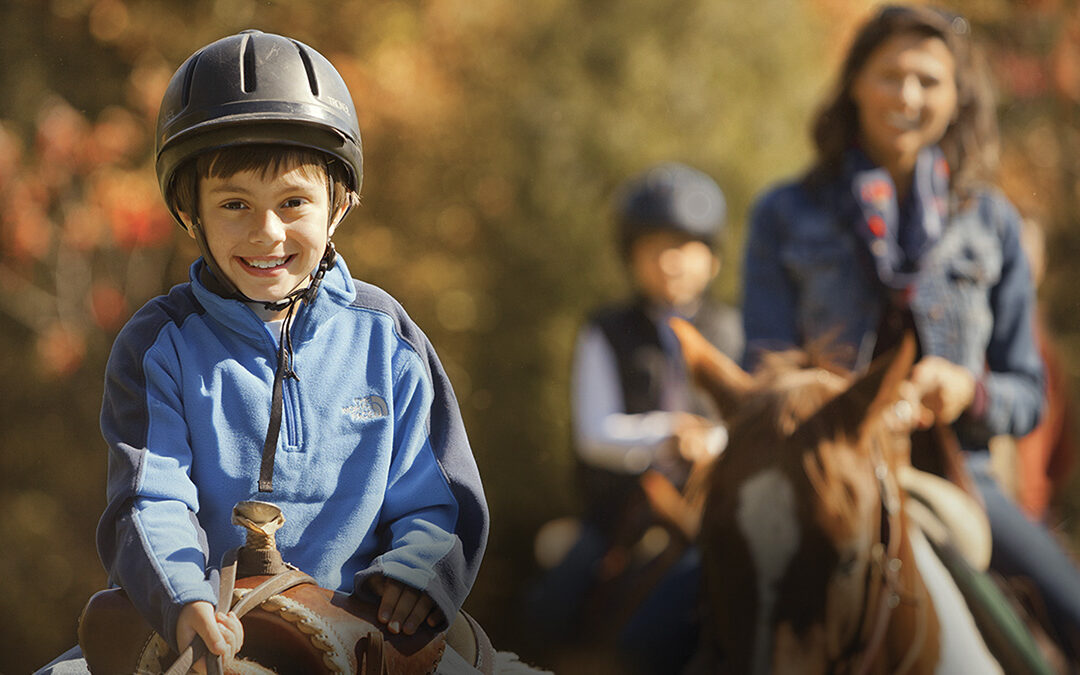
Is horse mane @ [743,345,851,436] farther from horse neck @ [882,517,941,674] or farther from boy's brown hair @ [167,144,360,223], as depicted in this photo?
boy's brown hair @ [167,144,360,223]

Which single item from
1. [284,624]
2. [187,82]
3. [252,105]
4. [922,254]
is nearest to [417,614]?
[284,624]

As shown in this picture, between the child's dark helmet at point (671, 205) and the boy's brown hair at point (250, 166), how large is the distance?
186 cm

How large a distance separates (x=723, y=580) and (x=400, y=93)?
205 centimetres

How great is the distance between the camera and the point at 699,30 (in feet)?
13.5

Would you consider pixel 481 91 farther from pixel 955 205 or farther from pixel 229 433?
pixel 229 433

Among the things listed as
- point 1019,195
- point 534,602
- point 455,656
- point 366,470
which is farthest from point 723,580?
point 1019,195

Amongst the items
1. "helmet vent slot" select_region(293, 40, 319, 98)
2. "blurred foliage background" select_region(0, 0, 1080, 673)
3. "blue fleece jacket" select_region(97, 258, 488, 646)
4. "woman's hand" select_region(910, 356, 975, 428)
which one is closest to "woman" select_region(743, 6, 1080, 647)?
"woman's hand" select_region(910, 356, 975, 428)

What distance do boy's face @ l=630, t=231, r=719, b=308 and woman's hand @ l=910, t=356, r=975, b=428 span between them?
823mm

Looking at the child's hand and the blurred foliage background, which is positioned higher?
the blurred foliage background

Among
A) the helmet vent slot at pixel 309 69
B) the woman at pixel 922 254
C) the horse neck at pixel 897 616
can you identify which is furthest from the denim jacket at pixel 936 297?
the helmet vent slot at pixel 309 69

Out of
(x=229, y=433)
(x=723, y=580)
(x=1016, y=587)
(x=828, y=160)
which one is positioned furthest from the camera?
(x=828, y=160)

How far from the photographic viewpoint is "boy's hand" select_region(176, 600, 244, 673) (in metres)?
2.01

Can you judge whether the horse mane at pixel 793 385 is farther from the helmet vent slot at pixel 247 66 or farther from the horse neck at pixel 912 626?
the helmet vent slot at pixel 247 66

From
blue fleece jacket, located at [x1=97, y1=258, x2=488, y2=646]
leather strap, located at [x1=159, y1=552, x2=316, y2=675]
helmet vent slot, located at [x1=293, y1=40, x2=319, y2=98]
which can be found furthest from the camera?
helmet vent slot, located at [x1=293, y1=40, x2=319, y2=98]
